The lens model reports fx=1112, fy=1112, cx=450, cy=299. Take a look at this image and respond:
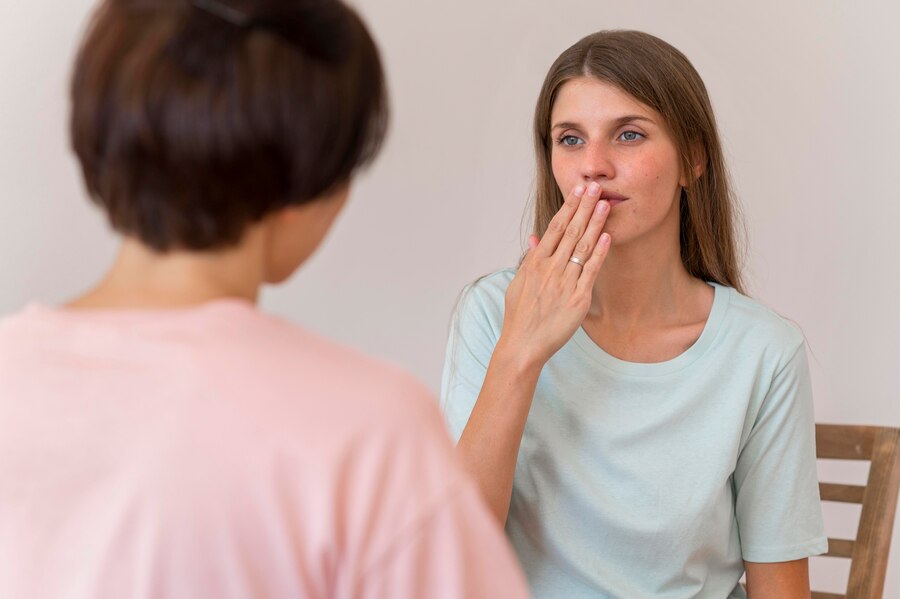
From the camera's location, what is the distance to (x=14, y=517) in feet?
2.19

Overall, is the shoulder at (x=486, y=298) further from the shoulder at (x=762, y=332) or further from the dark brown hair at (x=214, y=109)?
the dark brown hair at (x=214, y=109)

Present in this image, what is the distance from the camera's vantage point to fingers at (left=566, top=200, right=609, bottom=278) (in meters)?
1.40

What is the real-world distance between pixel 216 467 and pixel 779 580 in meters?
1.01

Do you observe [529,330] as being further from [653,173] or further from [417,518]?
[417,518]

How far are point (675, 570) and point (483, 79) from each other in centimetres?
104

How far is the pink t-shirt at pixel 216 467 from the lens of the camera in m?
0.63

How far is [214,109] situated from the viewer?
0.64 m

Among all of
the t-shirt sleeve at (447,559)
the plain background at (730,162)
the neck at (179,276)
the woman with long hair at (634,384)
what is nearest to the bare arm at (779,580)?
the woman with long hair at (634,384)

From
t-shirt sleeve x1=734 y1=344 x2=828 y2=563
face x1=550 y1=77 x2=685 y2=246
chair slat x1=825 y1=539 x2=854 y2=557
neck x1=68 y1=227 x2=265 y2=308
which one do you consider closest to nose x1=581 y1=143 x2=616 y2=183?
face x1=550 y1=77 x2=685 y2=246

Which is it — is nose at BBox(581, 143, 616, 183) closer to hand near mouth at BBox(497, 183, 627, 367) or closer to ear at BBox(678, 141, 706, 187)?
hand near mouth at BBox(497, 183, 627, 367)

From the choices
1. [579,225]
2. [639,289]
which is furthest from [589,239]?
[639,289]

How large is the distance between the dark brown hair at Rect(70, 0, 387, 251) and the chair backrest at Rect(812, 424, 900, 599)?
1136 mm

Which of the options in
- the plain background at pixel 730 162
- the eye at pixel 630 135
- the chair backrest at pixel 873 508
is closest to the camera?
the eye at pixel 630 135

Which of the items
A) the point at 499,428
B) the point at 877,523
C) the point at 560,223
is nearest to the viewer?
the point at 499,428
